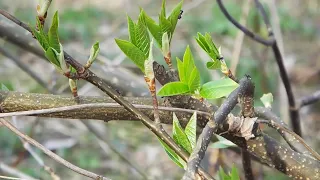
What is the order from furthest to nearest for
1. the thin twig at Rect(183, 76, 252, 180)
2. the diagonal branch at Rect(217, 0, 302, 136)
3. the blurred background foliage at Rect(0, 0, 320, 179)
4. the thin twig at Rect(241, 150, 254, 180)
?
the blurred background foliage at Rect(0, 0, 320, 179) → the diagonal branch at Rect(217, 0, 302, 136) → the thin twig at Rect(241, 150, 254, 180) → the thin twig at Rect(183, 76, 252, 180)

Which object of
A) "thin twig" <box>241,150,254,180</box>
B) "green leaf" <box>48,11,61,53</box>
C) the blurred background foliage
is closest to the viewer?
"green leaf" <box>48,11,61,53</box>

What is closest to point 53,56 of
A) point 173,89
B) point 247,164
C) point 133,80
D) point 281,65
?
point 173,89

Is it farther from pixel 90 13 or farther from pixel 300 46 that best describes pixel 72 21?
pixel 300 46

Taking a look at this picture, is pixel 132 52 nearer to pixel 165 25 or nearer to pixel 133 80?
pixel 165 25

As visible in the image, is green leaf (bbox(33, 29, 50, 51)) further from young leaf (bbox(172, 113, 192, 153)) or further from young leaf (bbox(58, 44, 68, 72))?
young leaf (bbox(172, 113, 192, 153))

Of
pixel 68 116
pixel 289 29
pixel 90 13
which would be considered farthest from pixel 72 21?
pixel 68 116

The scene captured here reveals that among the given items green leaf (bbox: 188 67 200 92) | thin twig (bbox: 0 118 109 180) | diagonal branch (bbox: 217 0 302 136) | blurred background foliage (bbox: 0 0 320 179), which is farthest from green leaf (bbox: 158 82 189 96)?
blurred background foliage (bbox: 0 0 320 179)

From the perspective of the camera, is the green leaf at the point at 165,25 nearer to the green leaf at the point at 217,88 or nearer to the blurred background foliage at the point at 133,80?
the green leaf at the point at 217,88
